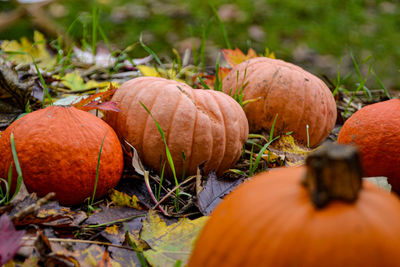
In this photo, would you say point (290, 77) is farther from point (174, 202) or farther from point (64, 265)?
point (64, 265)

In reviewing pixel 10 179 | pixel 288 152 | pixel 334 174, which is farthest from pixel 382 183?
pixel 10 179

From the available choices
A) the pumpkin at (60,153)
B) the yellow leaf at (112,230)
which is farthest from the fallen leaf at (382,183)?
the pumpkin at (60,153)

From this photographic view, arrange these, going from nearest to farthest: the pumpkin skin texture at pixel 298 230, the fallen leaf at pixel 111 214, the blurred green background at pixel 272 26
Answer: the pumpkin skin texture at pixel 298 230
the fallen leaf at pixel 111 214
the blurred green background at pixel 272 26

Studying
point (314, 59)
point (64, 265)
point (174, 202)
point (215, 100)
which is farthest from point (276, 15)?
point (64, 265)

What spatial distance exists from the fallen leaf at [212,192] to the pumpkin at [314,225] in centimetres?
63

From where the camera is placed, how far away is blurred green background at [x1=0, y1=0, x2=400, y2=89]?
580cm

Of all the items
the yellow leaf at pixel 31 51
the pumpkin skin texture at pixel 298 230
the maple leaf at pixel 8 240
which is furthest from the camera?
the yellow leaf at pixel 31 51

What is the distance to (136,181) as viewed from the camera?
1802 millimetres

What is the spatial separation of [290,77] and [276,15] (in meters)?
5.07

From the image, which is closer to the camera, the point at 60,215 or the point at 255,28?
the point at 60,215

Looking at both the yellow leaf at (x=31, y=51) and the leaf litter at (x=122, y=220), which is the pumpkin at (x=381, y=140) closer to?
the leaf litter at (x=122, y=220)

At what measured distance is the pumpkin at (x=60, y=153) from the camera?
1435 millimetres

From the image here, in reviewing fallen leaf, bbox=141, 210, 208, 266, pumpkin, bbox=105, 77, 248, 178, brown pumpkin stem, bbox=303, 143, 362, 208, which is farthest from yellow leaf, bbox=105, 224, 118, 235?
brown pumpkin stem, bbox=303, 143, 362, 208

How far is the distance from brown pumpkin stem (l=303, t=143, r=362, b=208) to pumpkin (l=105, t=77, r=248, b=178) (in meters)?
1.00
